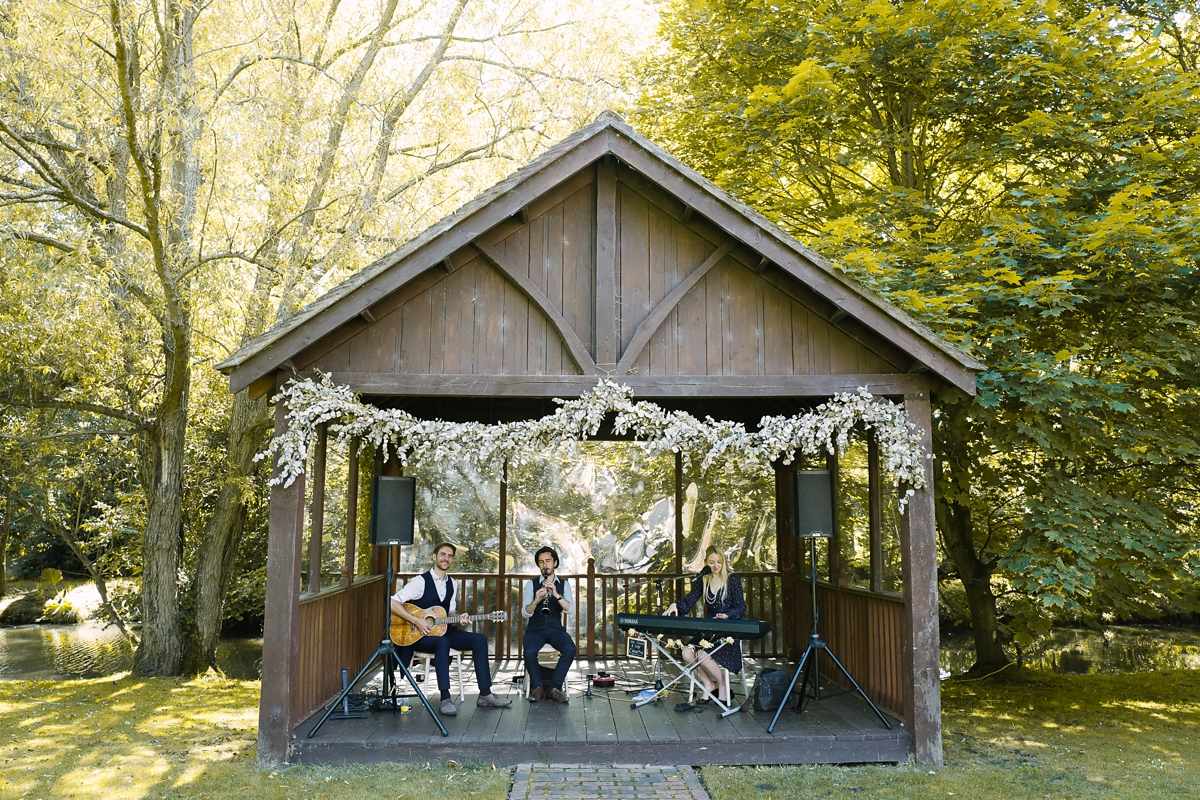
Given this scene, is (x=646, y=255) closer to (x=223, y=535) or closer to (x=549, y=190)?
(x=549, y=190)

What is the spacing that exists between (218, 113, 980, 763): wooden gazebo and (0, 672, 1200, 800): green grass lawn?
0.36 metres

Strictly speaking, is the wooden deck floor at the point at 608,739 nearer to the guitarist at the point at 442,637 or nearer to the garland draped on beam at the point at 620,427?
the guitarist at the point at 442,637

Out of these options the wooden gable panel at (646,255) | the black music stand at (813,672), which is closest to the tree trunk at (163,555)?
the wooden gable panel at (646,255)

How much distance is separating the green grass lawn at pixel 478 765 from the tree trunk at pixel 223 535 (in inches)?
44.2

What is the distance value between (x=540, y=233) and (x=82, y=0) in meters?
4.87

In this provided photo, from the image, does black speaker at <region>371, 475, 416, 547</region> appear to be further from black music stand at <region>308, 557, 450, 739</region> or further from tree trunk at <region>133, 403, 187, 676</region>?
tree trunk at <region>133, 403, 187, 676</region>

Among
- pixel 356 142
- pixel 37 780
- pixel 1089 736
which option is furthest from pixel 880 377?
pixel 356 142

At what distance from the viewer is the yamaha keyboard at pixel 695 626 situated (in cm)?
629

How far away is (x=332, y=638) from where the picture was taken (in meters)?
6.95

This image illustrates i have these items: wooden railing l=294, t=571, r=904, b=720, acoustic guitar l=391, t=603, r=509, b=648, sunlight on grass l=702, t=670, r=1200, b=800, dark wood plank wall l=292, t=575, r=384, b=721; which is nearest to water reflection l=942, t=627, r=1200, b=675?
sunlight on grass l=702, t=670, r=1200, b=800

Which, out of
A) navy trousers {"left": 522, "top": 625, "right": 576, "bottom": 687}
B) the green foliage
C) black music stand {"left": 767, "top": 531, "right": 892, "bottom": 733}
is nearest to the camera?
black music stand {"left": 767, "top": 531, "right": 892, "bottom": 733}

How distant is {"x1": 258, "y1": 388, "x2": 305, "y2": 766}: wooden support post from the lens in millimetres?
5520

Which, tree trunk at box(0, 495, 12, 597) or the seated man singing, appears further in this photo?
tree trunk at box(0, 495, 12, 597)

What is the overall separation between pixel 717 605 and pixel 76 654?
11534 mm
